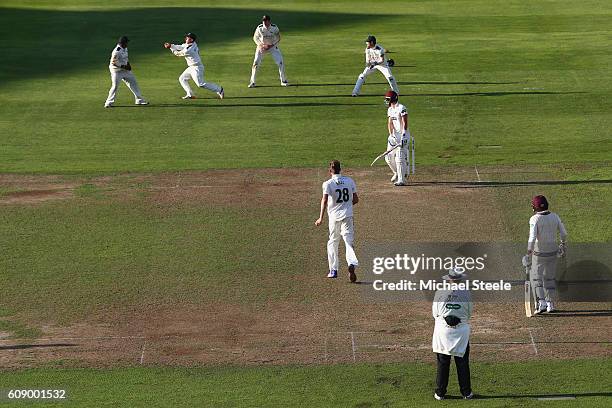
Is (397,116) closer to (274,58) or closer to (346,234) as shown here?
(346,234)

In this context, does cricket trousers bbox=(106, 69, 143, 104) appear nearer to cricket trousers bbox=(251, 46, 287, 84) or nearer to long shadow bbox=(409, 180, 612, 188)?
cricket trousers bbox=(251, 46, 287, 84)

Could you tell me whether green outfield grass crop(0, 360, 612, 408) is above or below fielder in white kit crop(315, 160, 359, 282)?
below

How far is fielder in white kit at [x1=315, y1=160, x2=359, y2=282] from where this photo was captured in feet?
71.2

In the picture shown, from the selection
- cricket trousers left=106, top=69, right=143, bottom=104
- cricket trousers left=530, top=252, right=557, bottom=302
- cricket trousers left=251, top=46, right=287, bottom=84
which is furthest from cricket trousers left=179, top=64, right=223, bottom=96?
cricket trousers left=530, top=252, right=557, bottom=302

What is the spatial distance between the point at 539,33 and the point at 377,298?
2444 cm

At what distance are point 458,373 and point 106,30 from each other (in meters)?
31.0

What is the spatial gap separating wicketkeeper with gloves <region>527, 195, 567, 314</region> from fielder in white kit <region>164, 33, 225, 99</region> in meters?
16.7

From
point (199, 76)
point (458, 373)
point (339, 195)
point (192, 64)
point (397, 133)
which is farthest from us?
point (199, 76)

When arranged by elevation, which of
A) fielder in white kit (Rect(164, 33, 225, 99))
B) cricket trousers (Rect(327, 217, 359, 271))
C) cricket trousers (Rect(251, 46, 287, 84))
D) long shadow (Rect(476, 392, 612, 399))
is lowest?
long shadow (Rect(476, 392, 612, 399))

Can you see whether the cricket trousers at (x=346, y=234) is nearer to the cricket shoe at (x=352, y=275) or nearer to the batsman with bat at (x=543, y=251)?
the cricket shoe at (x=352, y=275)

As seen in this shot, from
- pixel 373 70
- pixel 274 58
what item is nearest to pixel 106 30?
pixel 274 58

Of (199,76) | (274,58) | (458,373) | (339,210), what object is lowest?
(458,373)

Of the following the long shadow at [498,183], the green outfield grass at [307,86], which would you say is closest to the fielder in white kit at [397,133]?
the long shadow at [498,183]

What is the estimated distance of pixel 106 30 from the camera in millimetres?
45500
